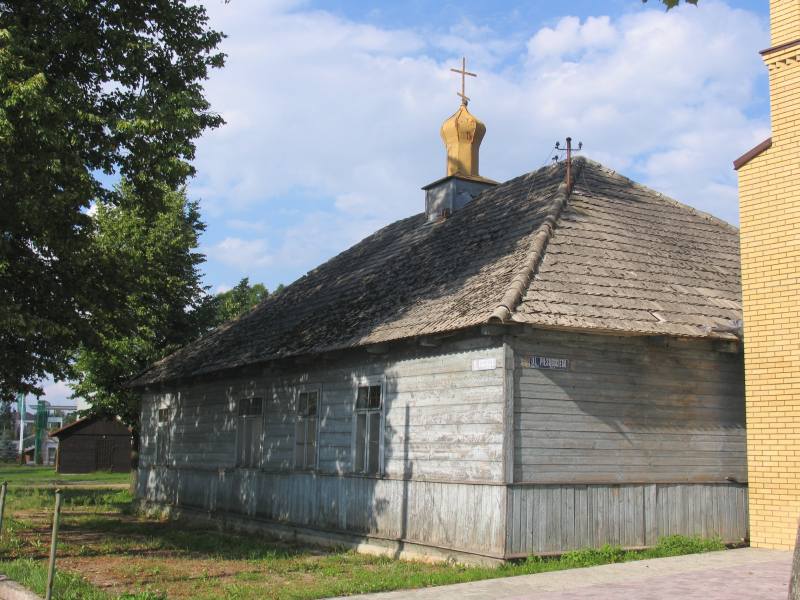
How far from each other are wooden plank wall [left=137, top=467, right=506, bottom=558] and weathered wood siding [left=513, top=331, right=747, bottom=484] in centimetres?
89

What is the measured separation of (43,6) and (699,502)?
12.3 metres

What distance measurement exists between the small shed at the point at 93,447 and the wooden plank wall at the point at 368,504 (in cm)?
3346

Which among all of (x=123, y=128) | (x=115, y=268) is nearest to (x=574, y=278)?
(x=123, y=128)

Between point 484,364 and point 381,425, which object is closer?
point 484,364

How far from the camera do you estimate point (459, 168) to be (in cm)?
2092

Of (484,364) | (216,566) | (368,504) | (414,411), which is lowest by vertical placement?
(216,566)

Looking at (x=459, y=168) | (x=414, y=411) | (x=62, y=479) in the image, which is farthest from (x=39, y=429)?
(x=414, y=411)

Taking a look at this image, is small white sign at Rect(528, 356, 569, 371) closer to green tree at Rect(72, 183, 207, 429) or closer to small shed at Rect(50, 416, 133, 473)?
green tree at Rect(72, 183, 207, 429)

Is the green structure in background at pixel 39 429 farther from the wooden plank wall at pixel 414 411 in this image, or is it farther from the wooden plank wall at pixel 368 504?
the wooden plank wall at pixel 414 411

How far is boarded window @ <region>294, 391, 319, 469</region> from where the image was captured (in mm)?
16062

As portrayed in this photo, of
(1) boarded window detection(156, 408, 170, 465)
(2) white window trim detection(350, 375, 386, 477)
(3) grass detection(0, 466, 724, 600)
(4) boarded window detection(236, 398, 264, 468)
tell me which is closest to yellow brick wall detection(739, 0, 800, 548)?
(3) grass detection(0, 466, 724, 600)

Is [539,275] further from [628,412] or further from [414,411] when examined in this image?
[414,411]

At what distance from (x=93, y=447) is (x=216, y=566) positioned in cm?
4335

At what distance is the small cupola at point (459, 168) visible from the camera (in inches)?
789
